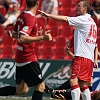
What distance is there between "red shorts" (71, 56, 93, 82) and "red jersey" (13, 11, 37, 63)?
668mm

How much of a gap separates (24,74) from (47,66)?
139 inches

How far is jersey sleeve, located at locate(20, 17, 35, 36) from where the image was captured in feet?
21.3

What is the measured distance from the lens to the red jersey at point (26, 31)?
21.4 feet

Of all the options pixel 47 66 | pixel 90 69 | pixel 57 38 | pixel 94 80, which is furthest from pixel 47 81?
pixel 90 69

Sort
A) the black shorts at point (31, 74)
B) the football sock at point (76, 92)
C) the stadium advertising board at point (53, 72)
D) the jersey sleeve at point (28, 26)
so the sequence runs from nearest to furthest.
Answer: the jersey sleeve at point (28, 26)
the black shorts at point (31, 74)
the football sock at point (76, 92)
the stadium advertising board at point (53, 72)

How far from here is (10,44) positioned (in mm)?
12219

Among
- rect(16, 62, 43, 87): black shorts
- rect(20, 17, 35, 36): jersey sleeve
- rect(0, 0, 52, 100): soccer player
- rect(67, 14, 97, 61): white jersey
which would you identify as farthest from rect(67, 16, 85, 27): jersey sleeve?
rect(16, 62, 43, 87): black shorts

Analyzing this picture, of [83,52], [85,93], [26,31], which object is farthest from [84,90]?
[26,31]

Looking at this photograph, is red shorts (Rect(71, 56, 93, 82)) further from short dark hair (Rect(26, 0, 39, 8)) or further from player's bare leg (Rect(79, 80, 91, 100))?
short dark hair (Rect(26, 0, 39, 8))

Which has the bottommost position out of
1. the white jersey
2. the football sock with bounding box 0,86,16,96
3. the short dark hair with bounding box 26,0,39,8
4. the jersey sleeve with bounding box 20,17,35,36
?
the football sock with bounding box 0,86,16,96

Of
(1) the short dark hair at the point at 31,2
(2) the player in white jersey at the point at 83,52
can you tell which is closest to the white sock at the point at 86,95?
(2) the player in white jersey at the point at 83,52

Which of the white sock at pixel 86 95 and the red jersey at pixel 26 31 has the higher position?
the red jersey at pixel 26 31

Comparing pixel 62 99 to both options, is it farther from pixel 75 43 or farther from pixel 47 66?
pixel 47 66

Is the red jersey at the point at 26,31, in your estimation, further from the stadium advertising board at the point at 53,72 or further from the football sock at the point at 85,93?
the stadium advertising board at the point at 53,72
